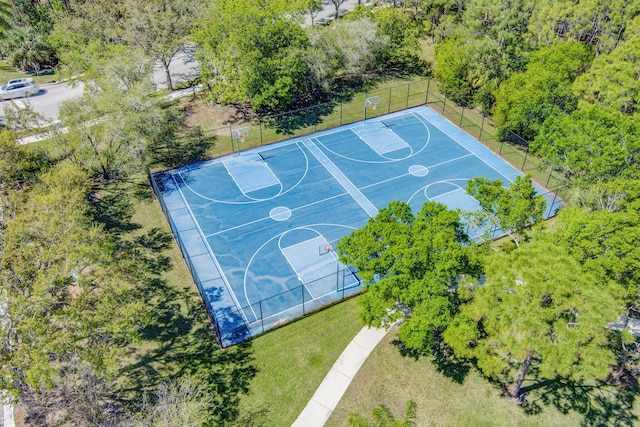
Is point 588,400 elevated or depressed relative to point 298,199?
depressed

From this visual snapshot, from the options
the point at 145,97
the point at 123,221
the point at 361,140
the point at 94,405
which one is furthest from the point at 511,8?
the point at 94,405

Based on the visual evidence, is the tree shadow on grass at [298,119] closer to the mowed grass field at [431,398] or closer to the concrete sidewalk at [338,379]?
the concrete sidewalk at [338,379]

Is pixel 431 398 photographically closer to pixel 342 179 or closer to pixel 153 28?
pixel 342 179

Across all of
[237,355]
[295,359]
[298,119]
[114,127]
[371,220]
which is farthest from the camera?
[298,119]

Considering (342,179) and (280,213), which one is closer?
(280,213)

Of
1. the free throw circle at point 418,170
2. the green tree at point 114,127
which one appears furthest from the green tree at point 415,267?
the green tree at point 114,127

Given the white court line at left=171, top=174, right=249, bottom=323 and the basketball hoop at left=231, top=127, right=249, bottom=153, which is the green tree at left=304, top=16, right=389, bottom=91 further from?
the white court line at left=171, top=174, right=249, bottom=323

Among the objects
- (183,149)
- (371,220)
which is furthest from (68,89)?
(371,220)
